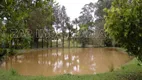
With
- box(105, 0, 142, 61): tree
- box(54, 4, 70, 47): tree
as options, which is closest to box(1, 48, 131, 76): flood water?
box(105, 0, 142, 61): tree

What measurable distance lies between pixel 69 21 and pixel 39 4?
3036 cm

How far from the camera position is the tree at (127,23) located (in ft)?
18.2

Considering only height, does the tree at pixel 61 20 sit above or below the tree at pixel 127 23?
above

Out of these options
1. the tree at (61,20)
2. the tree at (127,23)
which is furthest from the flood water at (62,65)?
the tree at (61,20)

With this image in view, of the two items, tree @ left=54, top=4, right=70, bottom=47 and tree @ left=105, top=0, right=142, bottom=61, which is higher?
tree @ left=54, top=4, right=70, bottom=47

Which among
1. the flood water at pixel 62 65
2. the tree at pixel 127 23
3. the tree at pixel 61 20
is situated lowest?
the flood water at pixel 62 65

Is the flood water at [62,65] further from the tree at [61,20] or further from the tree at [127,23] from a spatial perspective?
the tree at [61,20]

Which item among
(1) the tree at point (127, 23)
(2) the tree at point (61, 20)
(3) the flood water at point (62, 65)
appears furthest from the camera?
(2) the tree at point (61, 20)

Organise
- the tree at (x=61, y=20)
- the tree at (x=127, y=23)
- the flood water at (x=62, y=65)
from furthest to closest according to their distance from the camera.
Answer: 1. the tree at (x=61, y=20)
2. the flood water at (x=62, y=65)
3. the tree at (x=127, y=23)

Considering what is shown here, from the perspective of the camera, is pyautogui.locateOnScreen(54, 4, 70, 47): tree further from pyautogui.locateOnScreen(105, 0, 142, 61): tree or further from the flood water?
pyautogui.locateOnScreen(105, 0, 142, 61): tree

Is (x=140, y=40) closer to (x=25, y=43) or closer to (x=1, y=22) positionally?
(x=25, y=43)

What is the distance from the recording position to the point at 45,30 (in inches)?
1013

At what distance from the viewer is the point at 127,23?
561 centimetres

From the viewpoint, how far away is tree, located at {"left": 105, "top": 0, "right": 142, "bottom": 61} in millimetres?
5555
